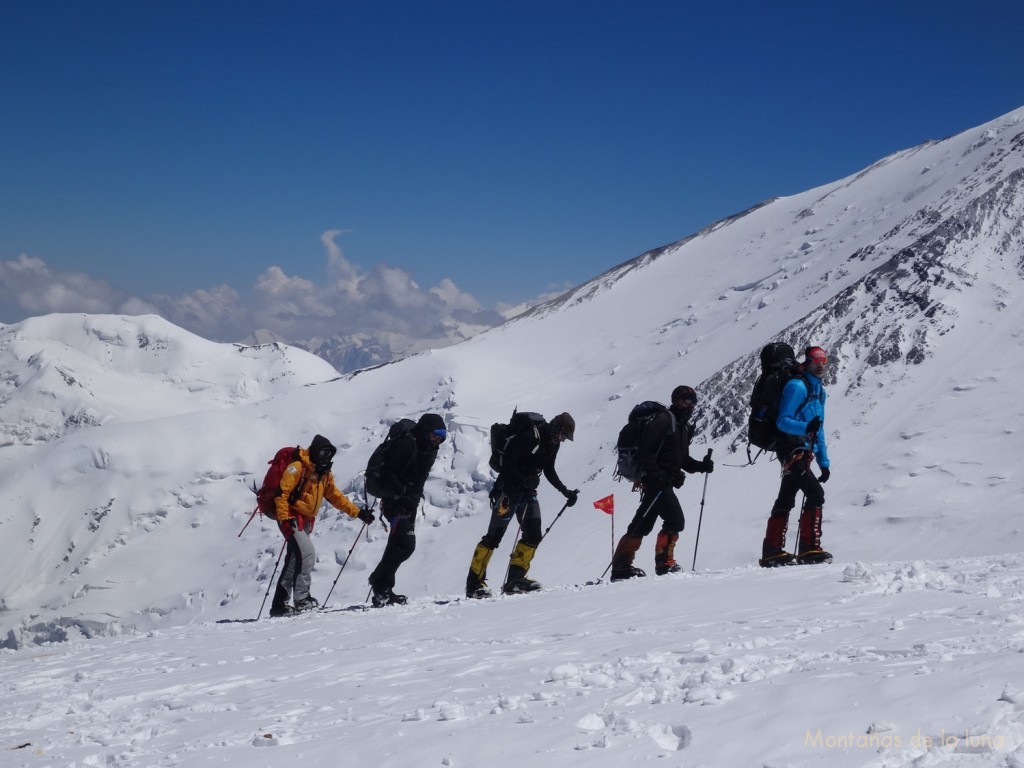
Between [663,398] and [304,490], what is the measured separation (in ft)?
109

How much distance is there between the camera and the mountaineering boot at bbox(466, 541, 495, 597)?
1204cm

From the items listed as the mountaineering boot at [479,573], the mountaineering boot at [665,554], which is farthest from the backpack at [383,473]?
the mountaineering boot at [665,554]

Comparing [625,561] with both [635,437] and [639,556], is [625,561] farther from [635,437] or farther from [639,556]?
[639,556]

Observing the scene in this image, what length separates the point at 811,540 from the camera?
1069 cm

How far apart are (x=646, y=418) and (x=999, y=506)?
1658 centimetres

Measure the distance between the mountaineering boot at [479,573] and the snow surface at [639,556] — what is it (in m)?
0.66

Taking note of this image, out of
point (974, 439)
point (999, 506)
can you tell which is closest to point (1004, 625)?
point (999, 506)

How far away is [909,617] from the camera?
6223 mm

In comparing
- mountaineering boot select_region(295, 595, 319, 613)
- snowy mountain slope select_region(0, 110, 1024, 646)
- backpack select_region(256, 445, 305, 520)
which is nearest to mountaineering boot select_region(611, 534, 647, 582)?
mountaineering boot select_region(295, 595, 319, 613)

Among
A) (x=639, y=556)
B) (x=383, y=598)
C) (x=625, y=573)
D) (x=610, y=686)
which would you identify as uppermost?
(x=610, y=686)

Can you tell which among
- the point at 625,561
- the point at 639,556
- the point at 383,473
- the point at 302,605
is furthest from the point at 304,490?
the point at 639,556

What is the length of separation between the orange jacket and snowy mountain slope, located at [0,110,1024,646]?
16.0m

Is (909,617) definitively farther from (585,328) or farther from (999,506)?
(585,328)

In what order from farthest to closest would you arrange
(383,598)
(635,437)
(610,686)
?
1. (383,598)
2. (635,437)
3. (610,686)
